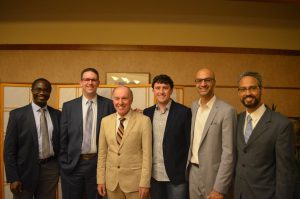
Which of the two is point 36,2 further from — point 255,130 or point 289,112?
point 289,112

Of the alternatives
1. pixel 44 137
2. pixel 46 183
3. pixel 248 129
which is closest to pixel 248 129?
pixel 248 129

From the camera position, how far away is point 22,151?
2.55 m

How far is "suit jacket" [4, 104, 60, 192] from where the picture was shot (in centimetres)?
251

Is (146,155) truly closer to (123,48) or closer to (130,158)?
(130,158)

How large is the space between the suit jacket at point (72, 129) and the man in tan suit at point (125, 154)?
0.29 meters

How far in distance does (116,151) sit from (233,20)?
2.95 metres

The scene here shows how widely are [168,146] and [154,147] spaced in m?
0.14

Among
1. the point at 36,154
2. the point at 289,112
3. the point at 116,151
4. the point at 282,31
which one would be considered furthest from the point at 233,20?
the point at 36,154

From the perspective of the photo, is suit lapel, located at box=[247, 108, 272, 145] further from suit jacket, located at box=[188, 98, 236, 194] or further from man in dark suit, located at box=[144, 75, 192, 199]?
man in dark suit, located at box=[144, 75, 192, 199]

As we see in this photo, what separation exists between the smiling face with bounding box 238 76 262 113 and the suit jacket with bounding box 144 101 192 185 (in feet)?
1.85

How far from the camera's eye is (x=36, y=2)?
158 inches

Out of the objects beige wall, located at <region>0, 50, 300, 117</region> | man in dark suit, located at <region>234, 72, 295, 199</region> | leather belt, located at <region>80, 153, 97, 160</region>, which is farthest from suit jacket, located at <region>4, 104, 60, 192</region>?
man in dark suit, located at <region>234, 72, 295, 199</region>

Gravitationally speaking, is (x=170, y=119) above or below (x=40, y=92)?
below

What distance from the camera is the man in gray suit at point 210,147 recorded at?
2.15 metres
